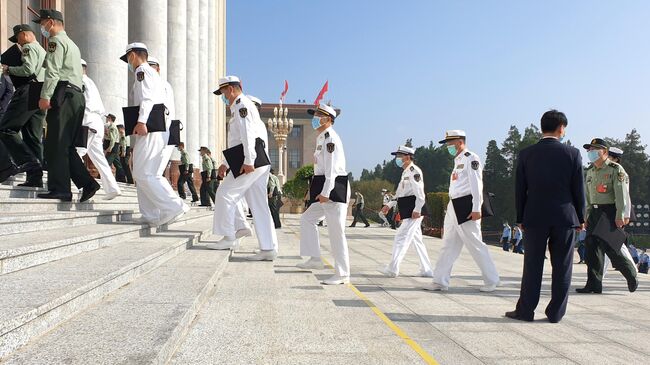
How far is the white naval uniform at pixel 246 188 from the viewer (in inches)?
266

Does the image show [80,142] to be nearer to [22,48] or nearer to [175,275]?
[22,48]

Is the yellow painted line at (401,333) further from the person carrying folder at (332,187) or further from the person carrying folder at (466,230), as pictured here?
the person carrying folder at (466,230)

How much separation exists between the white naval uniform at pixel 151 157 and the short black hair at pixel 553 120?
4.54 m

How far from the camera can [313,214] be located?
689 cm

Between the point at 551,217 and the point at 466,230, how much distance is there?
163cm

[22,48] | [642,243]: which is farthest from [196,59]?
[642,243]

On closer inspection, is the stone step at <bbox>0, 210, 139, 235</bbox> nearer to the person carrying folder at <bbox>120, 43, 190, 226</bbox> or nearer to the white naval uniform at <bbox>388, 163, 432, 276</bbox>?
the person carrying folder at <bbox>120, 43, 190, 226</bbox>

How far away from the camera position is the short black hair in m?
5.01

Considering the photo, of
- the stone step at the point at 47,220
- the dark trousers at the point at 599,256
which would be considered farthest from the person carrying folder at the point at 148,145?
the dark trousers at the point at 599,256

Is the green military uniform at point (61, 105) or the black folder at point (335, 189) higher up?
the green military uniform at point (61, 105)

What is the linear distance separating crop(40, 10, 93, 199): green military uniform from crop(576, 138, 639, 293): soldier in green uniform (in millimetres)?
6484

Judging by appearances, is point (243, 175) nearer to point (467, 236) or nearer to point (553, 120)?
point (467, 236)

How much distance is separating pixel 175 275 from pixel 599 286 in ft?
17.2

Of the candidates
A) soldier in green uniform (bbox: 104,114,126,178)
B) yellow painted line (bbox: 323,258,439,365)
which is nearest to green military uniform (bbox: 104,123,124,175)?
soldier in green uniform (bbox: 104,114,126,178)
